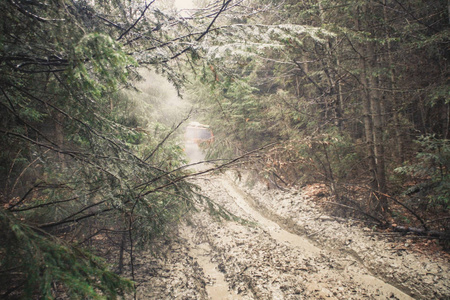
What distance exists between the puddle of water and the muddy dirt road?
24 mm

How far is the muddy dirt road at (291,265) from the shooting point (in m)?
4.85

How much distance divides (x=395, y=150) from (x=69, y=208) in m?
12.0

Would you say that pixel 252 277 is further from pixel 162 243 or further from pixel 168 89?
pixel 168 89

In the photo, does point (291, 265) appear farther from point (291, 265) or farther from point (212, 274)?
point (212, 274)

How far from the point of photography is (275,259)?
621cm

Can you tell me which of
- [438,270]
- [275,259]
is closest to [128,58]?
[275,259]

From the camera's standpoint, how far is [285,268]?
5.80 m

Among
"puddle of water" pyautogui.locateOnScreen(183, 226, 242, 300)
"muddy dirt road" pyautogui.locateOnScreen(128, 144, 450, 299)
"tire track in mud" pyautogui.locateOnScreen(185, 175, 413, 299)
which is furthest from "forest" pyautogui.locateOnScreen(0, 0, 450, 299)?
"puddle of water" pyautogui.locateOnScreen(183, 226, 242, 300)

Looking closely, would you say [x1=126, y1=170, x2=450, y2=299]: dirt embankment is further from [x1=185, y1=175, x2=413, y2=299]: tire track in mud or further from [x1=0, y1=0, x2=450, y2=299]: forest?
[x1=0, y1=0, x2=450, y2=299]: forest

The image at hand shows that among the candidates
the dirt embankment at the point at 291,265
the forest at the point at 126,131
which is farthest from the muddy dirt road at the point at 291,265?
the forest at the point at 126,131

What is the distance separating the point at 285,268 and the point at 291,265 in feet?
0.70

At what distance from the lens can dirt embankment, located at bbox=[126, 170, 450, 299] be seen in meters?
4.86

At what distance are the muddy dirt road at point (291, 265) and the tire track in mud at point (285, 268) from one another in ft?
0.07

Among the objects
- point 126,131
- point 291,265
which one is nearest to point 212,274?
point 291,265
